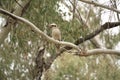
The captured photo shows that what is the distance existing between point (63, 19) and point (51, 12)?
27 cm

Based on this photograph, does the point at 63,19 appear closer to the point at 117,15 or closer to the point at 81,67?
the point at 117,15

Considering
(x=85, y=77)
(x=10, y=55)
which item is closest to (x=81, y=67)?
(x=85, y=77)

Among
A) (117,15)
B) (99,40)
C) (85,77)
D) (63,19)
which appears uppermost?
(117,15)

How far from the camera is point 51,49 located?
6824 mm

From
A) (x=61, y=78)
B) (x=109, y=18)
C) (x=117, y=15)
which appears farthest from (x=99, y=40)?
(x=109, y=18)

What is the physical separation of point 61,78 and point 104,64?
1059 mm

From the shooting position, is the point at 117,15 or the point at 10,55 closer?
the point at 117,15

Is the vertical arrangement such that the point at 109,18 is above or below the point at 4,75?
above

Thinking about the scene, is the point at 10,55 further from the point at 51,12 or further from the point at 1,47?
the point at 51,12

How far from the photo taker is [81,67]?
880cm

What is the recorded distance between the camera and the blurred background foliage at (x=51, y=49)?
22.3ft

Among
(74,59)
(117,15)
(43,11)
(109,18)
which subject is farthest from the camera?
(74,59)

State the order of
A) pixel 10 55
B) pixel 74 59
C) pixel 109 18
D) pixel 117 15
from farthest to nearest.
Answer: pixel 74 59 < pixel 10 55 < pixel 117 15 < pixel 109 18

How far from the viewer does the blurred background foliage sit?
6.79 m
